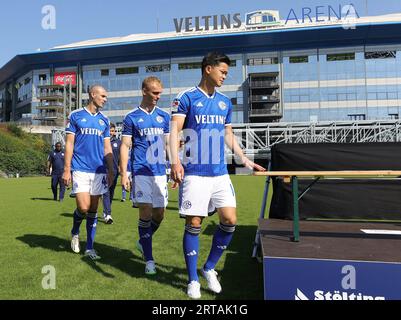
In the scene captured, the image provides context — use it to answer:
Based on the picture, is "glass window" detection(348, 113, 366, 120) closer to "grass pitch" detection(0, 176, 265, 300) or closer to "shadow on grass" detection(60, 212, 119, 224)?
"grass pitch" detection(0, 176, 265, 300)

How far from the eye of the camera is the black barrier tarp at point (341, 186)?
18.0 feet

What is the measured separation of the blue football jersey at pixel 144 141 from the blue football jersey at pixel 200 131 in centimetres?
88

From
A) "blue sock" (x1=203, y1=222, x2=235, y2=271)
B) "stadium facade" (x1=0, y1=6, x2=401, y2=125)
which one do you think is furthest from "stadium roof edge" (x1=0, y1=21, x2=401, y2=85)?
"blue sock" (x1=203, y1=222, x2=235, y2=271)

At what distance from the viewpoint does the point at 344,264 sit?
9.91ft

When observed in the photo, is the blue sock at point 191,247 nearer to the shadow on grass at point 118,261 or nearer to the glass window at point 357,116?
the shadow on grass at point 118,261

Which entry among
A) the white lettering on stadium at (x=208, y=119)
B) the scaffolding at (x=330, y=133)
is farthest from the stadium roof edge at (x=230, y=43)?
the white lettering on stadium at (x=208, y=119)

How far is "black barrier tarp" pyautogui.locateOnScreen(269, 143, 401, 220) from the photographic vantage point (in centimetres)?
549

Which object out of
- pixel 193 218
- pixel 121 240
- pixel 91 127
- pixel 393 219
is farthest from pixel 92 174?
pixel 393 219

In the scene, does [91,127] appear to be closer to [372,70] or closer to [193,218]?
[193,218]

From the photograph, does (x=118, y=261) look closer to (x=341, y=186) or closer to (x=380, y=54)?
(x=341, y=186)

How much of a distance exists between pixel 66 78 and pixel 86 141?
66.8 meters

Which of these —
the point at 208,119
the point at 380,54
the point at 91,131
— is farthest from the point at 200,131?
the point at 380,54

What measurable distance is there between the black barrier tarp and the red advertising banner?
66211 mm

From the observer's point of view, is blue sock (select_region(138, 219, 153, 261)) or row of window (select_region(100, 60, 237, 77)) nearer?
blue sock (select_region(138, 219, 153, 261))
